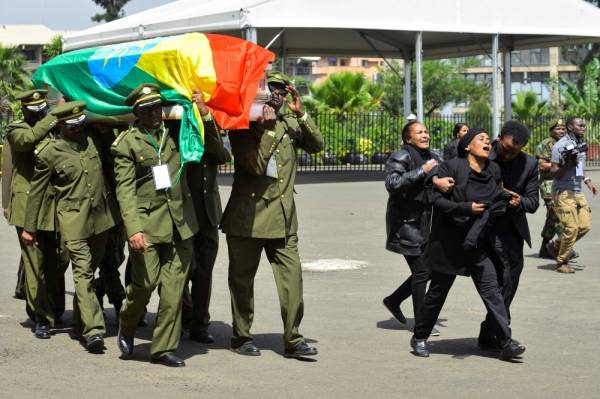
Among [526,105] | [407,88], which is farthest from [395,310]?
[526,105]

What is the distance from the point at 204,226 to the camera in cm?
887

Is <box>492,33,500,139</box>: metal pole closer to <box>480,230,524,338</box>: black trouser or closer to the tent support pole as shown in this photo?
the tent support pole

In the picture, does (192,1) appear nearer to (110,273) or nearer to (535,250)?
(535,250)

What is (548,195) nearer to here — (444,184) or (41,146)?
(444,184)

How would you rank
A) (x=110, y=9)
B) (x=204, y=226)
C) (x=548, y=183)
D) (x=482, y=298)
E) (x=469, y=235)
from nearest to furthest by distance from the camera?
(x=469, y=235)
(x=482, y=298)
(x=204, y=226)
(x=548, y=183)
(x=110, y=9)

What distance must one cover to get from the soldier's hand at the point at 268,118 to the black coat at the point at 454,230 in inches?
47.6

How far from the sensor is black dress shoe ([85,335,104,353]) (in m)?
8.43

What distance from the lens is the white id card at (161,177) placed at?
806 centimetres

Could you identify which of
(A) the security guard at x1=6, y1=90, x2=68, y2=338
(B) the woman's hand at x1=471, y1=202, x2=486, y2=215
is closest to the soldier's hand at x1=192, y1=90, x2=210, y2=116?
(A) the security guard at x1=6, y1=90, x2=68, y2=338

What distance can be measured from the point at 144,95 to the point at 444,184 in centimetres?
211

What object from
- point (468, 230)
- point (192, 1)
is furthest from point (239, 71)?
point (192, 1)

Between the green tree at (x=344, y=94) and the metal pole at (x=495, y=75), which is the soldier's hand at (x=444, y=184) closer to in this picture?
the metal pole at (x=495, y=75)

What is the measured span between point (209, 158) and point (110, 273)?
65.2 inches

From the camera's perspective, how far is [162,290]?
8141mm
